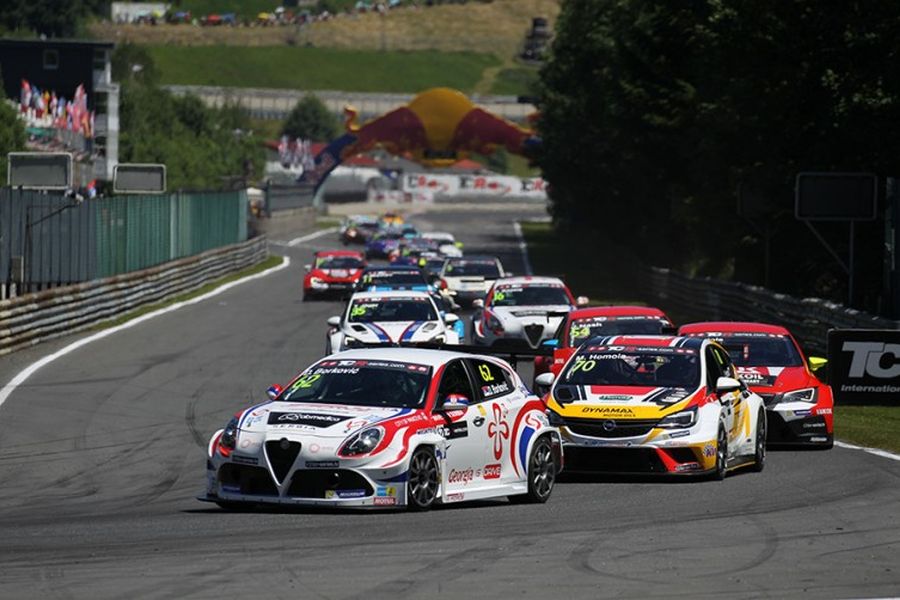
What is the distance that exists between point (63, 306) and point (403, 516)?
76.9 feet

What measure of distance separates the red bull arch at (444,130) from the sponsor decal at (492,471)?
86.5 meters

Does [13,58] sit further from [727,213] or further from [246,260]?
[727,213]

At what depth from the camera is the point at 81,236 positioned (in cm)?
3894

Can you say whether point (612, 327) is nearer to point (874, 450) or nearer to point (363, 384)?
point (874, 450)

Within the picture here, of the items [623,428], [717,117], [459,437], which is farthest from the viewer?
[717,117]

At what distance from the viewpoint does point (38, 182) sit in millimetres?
39844

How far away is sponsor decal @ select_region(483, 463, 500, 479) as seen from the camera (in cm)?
1475

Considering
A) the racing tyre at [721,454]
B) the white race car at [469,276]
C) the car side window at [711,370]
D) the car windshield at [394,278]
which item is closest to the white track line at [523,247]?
the white race car at [469,276]

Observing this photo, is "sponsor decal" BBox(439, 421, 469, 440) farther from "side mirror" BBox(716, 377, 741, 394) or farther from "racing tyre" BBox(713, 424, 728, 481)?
"side mirror" BBox(716, 377, 741, 394)

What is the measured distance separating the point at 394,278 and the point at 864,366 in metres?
16.7

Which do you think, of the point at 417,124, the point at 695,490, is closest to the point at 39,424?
the point at 695,490

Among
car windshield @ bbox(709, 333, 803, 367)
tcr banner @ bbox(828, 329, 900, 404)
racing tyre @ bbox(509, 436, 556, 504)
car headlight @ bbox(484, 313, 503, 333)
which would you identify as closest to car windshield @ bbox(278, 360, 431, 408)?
racing tyre @ bbox(509, 436, 556, 504)

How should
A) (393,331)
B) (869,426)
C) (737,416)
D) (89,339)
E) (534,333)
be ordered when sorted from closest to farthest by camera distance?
(737,416), (869,426), (393,331), (534,333), (89,339)

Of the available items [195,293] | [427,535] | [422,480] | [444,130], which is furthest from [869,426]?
[444,130]
